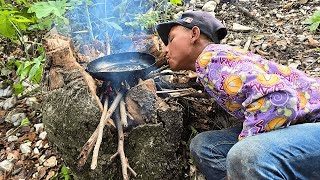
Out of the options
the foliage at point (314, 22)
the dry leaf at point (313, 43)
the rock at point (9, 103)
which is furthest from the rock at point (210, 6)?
the rock at point (9, 103)

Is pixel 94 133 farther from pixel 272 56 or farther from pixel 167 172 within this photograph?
pixel 272 56

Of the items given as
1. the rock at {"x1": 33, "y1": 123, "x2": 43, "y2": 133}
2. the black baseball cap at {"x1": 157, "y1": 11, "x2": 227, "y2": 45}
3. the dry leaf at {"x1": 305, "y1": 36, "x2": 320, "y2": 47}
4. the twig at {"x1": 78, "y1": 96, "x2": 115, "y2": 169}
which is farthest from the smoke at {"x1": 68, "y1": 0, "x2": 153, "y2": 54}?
the dry leaf at {"x1": 305, "y1": 36, "x2": 320, "y2": 47}

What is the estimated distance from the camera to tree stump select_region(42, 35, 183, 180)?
2.59 m

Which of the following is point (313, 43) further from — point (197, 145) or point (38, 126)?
point (38, 126)

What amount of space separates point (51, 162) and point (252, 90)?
2.14 meters

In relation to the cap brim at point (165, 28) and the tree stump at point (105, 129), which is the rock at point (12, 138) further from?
the cap brim at point (165, 28)

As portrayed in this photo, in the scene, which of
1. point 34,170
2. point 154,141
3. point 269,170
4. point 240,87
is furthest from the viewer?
point 34,170

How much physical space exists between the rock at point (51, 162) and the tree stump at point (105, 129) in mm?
684

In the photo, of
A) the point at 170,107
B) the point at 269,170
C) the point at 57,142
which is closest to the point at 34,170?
the point at 57,142

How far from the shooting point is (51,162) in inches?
135

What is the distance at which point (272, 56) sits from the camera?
4.32 m

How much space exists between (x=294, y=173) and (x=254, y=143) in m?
0.30

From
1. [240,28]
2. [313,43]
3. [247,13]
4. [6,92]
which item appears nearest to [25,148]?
[6,92]

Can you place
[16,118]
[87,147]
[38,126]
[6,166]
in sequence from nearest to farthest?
[87,147], [6,166], [38,126], [16,118]
